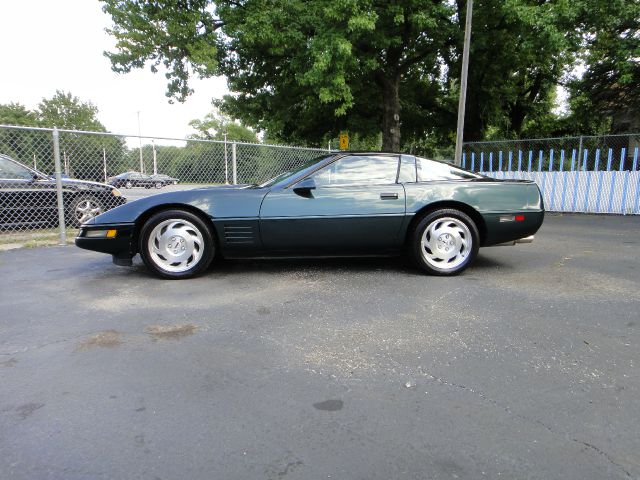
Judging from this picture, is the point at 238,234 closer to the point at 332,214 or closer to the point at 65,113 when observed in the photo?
the point at 332,214

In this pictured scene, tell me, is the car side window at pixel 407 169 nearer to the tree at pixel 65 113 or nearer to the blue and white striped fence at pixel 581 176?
the blue and white striped fence at pixel 581 176

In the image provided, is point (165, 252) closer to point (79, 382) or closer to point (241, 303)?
point (241, 303)

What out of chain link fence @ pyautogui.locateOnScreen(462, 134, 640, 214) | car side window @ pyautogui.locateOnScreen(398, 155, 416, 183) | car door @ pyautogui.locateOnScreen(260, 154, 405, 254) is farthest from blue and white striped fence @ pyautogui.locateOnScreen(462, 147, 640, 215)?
car door @ pyautogui.locateOnScreen(260, 154, 405, 254)

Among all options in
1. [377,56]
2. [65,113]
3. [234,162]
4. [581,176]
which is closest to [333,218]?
[234,162]

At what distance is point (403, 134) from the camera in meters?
21.3

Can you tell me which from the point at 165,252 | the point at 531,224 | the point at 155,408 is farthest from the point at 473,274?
the point at 155,408

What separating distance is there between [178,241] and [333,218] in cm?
154

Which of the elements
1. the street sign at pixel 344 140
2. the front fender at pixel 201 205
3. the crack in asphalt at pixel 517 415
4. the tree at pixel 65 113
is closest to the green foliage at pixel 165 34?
the street sign at pixel 344 140

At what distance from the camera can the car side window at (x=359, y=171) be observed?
4.38 meters

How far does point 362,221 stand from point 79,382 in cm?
279

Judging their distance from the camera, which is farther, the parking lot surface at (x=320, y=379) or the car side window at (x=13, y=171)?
the car side window at (x=13, y=171)

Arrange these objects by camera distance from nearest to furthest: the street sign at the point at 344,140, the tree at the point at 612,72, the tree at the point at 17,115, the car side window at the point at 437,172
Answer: the car side window at the point at 437,172, the tree at the point at 612,72, the street sign at the point at 344,140, the tree at the point at 17,115

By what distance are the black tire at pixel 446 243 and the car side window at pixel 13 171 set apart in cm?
628

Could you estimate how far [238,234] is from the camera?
420 cm
